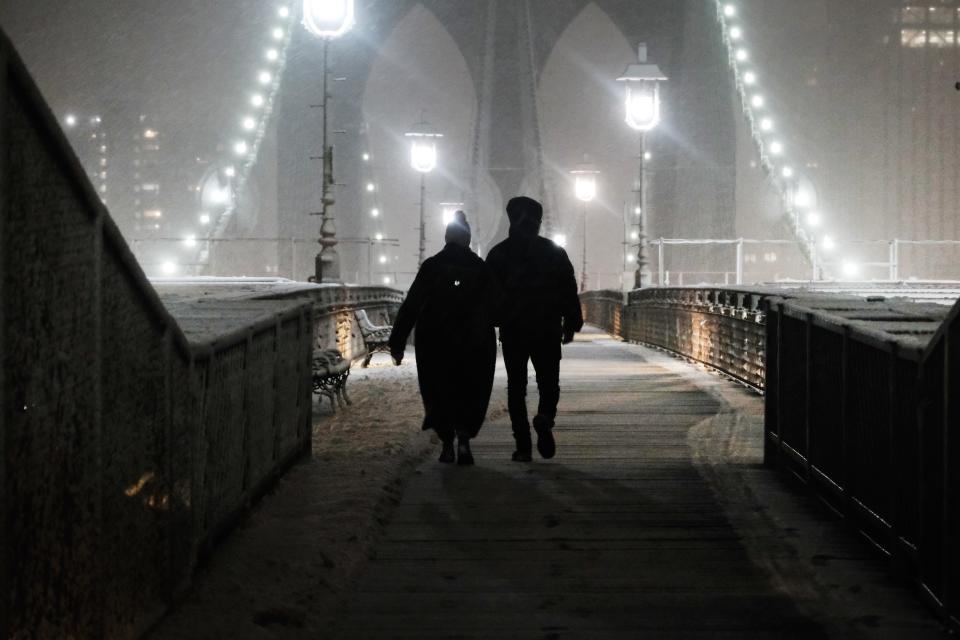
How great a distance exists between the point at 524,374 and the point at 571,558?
240 centimetres

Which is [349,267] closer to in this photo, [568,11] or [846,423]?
[568,11]

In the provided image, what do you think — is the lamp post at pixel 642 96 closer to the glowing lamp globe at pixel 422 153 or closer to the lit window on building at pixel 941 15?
the glowing lamp globe at pixel 422 153

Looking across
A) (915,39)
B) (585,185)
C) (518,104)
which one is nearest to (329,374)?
(585,185)

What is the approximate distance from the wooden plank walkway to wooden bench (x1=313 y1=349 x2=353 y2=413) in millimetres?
2127

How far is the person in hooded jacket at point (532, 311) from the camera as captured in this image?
6773 mm

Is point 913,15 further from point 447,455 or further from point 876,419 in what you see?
point 876,419

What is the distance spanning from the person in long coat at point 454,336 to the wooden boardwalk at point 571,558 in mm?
244

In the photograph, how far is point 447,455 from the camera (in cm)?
675

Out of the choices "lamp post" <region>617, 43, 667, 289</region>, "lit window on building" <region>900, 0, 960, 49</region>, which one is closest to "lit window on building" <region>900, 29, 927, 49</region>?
"lit window on building" <region>900, 0, 960, 49</region>

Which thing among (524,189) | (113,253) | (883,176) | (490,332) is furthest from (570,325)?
(883,176)

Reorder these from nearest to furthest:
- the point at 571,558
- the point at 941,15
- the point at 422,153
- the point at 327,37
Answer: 1. the point at 571,558
2. the point at 327,37
3. the point at 422,153
4. the point at 941,15

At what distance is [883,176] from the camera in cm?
8031

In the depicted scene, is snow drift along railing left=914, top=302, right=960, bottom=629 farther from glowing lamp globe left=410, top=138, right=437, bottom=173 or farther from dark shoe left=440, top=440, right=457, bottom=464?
glowing lamp globe left=410, top=138, right=437, bottom=173

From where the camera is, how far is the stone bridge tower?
43594mm
